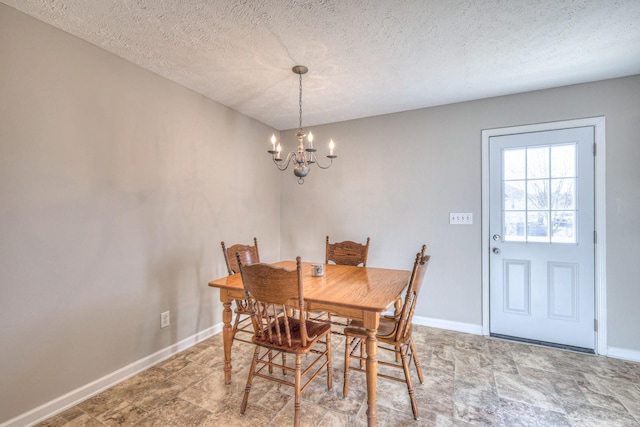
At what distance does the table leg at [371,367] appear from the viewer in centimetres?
154

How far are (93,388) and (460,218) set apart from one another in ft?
11.3

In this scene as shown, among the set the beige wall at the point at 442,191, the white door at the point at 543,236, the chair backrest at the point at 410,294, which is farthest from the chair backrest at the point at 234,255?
the white door at the point at 543,236

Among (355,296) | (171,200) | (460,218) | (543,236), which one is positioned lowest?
(355,296)

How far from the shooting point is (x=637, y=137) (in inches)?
93.4

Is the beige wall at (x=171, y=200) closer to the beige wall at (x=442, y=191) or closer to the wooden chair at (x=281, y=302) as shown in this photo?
the beige wall at (x=442, y=191)

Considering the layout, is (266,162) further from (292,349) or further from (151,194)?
(292,349)

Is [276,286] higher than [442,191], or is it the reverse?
[442,191]

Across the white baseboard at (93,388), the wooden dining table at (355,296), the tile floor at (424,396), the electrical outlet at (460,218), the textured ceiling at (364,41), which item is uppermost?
the textured ceiling at (364,41)

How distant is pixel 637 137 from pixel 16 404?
15.8 feet

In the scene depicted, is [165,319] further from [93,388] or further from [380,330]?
[380,330]

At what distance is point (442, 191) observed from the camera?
3.06m

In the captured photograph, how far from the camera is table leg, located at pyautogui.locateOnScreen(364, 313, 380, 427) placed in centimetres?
154

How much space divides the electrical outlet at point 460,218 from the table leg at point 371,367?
191 centimetres

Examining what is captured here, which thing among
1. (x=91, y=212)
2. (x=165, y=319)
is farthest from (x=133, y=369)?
(x=91, y=212)
